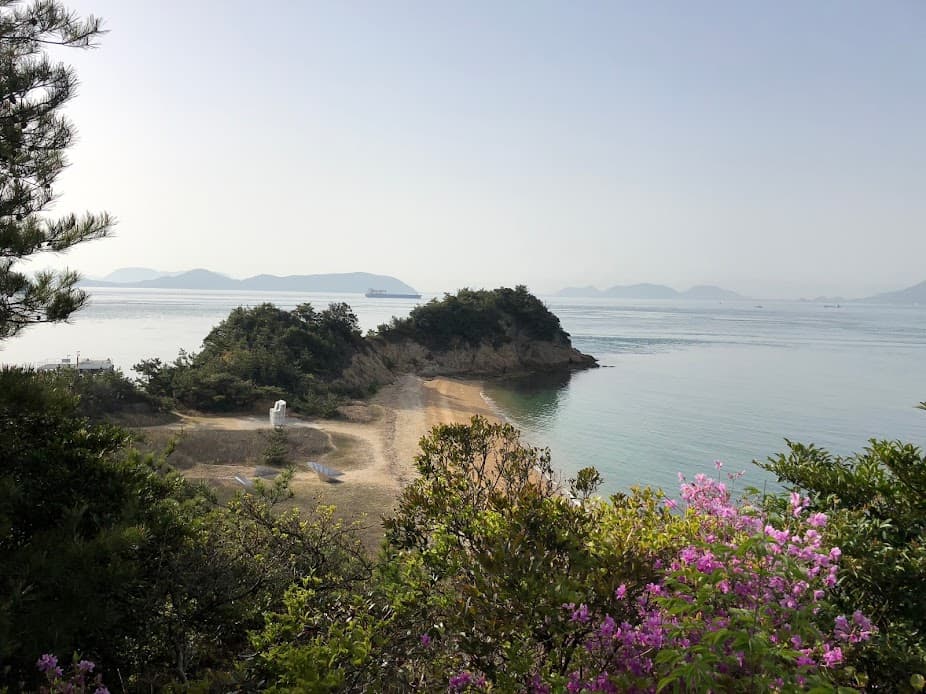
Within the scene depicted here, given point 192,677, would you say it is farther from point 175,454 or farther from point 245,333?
point 245,333

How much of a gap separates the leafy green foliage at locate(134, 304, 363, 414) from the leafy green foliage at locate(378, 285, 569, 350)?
10.2m

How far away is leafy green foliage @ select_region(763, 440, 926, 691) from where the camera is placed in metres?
3.20

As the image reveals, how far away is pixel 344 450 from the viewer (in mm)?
23125

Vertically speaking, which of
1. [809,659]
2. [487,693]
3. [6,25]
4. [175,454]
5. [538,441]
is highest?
[6,25]

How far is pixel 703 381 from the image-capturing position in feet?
161

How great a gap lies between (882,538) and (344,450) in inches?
824

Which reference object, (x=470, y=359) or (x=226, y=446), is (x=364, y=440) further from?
(x=470, y=359)

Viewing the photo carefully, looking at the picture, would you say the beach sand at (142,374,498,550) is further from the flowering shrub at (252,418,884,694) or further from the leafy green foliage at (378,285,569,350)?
the leafy green foliage at (378,285,569,350)

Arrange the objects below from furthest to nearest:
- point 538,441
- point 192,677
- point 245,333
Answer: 1. point 245,333
2. point 538,441
3. point 192,677

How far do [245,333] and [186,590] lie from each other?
3552cm

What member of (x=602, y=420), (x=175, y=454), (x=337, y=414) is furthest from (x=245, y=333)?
(x=602, y=420)

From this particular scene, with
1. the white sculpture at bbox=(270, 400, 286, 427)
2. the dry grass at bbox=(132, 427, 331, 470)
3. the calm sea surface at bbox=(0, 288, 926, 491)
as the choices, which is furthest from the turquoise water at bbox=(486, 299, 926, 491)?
the white sculpture at bbox=(270, 400, 286, 427)

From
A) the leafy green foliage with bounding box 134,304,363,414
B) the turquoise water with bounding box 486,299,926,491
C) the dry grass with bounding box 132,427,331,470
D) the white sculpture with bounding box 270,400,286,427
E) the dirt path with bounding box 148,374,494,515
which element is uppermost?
the leafy green foliage with bounding box 134,304,363,414

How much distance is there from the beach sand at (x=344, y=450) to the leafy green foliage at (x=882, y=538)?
8036 millimetres
